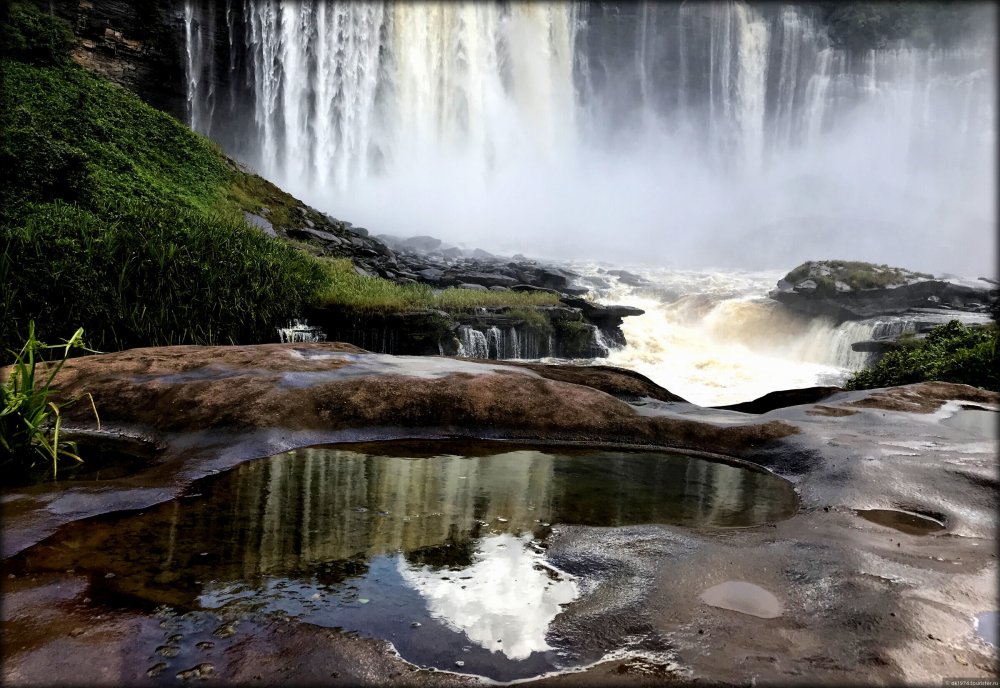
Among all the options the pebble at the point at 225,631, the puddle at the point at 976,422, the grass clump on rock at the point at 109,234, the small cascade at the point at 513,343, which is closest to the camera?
the pebble at the point at 225,631

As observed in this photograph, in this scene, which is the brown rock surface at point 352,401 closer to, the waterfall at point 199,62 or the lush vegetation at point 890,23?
the waterfall at point 199,62

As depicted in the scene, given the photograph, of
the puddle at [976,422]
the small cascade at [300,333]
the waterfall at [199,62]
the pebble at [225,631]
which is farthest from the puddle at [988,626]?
the waterfall at [199,62]

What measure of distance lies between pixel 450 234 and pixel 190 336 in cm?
2519

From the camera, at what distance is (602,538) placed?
331cm

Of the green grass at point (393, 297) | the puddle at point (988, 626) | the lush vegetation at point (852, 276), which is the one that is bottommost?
the puddle at point (988, 626)

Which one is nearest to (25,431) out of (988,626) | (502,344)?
(988,626)

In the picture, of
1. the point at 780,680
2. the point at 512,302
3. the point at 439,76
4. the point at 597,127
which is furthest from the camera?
the point at 597,127

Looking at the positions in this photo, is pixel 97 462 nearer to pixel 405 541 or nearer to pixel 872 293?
pixel 405 541

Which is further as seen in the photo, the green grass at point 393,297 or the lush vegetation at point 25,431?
the green grass at point 393,297

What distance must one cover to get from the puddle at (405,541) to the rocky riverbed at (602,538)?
0.06 metres

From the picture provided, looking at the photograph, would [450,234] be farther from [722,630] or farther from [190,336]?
[722,630]

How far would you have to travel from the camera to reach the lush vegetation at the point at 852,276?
20.9m

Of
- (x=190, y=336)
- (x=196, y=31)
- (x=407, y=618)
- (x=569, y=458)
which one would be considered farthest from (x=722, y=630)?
(x=196, y=31)

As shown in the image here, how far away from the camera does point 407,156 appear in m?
36.6
